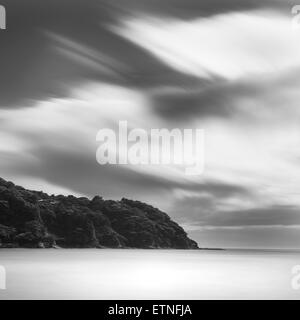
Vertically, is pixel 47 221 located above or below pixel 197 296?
above

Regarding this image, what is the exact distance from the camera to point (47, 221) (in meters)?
198
